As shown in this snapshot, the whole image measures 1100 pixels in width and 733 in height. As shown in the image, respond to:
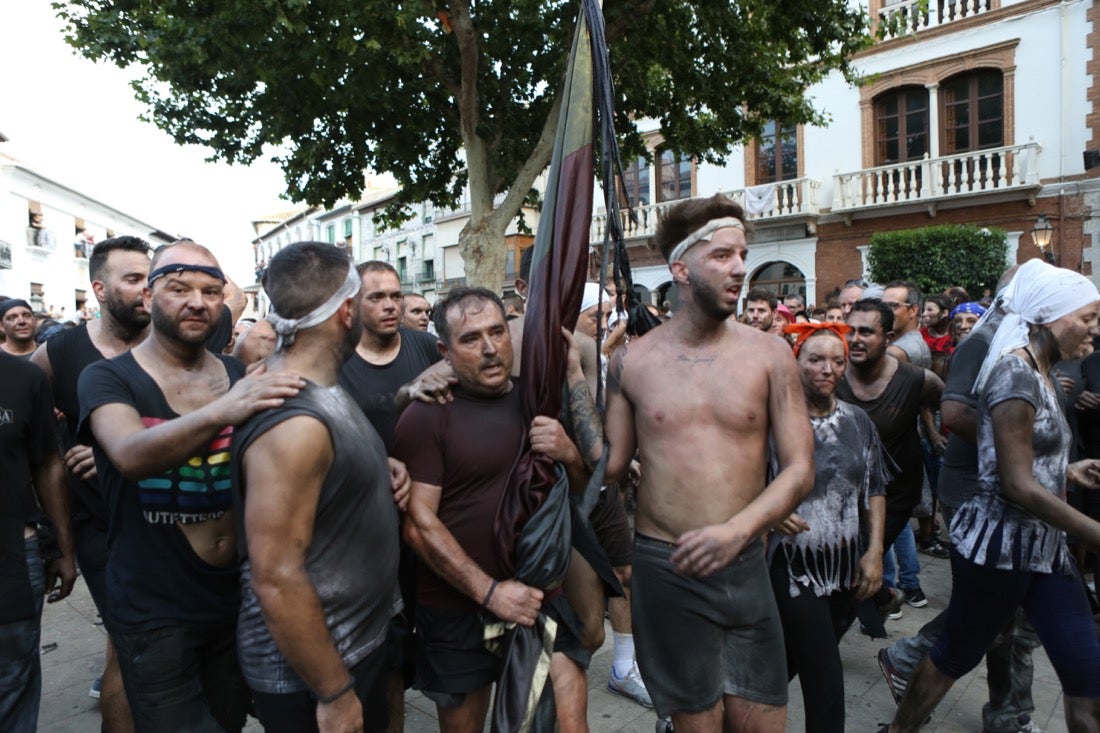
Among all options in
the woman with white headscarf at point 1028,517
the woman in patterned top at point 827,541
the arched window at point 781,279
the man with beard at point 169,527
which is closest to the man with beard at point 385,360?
the man with beard at point 169,527

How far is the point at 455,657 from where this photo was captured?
Result: 99.9 inches

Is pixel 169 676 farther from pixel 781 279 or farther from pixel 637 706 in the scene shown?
pixel 781 279

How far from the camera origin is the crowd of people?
2.03 metres

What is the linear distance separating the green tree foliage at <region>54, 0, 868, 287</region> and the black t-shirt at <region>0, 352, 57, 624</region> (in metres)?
6.31

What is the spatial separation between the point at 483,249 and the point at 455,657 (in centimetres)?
782

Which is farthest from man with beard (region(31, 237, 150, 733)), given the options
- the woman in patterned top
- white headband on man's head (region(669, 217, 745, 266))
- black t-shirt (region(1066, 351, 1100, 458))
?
black t-shirt (region(1066, 351, 1100, 458))

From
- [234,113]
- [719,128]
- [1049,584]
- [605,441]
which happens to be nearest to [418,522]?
[605,441]

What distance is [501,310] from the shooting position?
2.67 metres

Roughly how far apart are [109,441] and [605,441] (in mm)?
1525

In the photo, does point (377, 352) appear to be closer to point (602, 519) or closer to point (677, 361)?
point (602, 519)

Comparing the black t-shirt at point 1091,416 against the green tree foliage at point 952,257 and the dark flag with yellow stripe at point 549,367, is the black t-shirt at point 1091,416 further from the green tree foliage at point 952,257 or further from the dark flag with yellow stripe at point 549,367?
the green tree foliage at point 952,257

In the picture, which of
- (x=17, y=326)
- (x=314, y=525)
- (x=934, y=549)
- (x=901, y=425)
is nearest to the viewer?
(x=314, y=525)

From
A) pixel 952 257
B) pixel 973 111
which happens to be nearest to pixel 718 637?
pixel 952 257

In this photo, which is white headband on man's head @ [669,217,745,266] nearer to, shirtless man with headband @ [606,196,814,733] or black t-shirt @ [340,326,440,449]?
shirtless man with headband @ [606,196,814,733]
